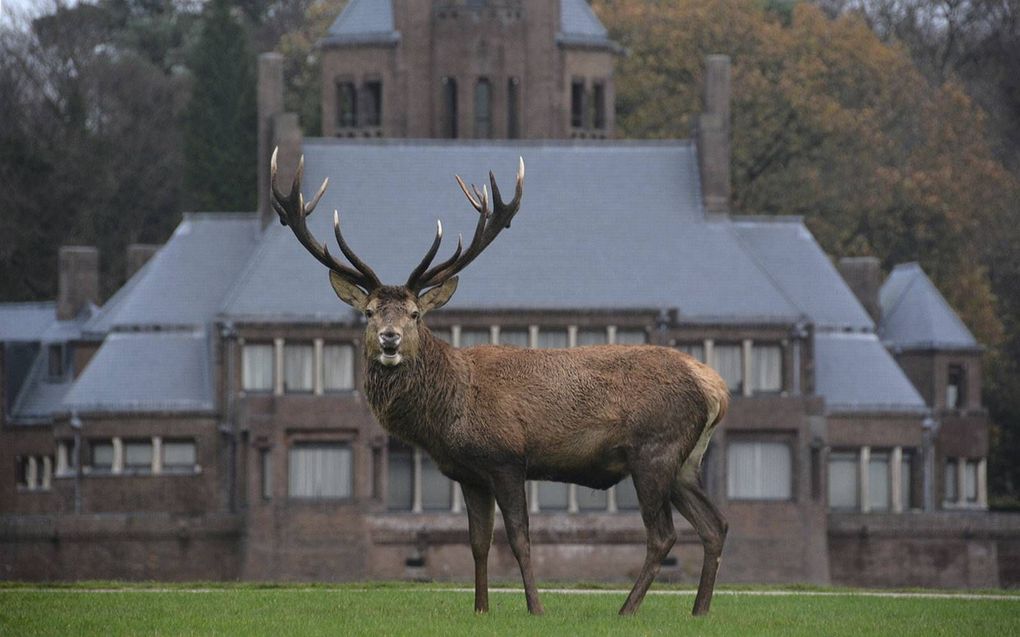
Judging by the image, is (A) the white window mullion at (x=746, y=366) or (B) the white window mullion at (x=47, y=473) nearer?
(A) the white window mullion at (x=746, y=366)

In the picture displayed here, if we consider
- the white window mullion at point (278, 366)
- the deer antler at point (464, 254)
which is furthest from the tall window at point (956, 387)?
the deer antler at point (464, 254)

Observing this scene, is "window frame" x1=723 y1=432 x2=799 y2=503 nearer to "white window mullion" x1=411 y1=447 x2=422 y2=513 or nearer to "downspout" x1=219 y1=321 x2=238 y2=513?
"white window mullion" x1=411 y1=447 x2=422 y2=513

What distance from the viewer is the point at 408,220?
237 feet

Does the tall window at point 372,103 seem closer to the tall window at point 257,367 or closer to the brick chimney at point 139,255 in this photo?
the brick chimney at point 139,255

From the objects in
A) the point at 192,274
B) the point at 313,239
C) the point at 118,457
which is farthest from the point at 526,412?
the point at 192,274

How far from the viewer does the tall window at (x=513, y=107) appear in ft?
277

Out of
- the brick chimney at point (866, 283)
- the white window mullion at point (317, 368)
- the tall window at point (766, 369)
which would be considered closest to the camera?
the white window mullion at point (317, 368)

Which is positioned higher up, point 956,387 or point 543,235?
point 543,235

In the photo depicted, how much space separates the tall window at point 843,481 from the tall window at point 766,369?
13.1ft

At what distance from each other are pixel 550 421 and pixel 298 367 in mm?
44258

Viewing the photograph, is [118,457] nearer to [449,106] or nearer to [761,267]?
[449,106]

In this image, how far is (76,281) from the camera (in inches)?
3381

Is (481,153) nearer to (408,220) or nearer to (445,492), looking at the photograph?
(408,220)

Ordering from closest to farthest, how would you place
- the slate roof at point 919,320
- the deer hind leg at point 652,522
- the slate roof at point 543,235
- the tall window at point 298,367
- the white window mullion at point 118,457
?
1. the deer hind leg at point 652,522
2. the tall window at point 298,367
3. the slate roof at point 543,235
4. the white window mullion at point 118,457
5. the slate roof at point 919,320
